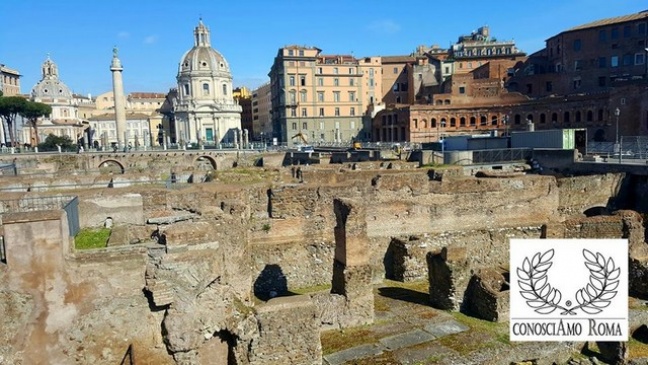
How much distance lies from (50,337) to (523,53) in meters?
66.6

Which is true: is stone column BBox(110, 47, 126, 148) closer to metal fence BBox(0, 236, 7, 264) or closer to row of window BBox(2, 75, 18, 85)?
metal fence BBox(0, 236, 7, 264)

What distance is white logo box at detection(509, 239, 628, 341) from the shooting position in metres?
8.28

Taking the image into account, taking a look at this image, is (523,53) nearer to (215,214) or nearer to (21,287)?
(215,214)

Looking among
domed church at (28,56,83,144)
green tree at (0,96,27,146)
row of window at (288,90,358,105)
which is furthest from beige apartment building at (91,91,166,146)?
row of window at (288,90,358,105)

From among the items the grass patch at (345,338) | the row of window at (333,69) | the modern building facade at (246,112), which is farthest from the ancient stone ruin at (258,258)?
the modern building facade at (246,112)

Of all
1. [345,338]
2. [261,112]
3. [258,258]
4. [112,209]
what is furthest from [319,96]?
[345,338]

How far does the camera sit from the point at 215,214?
10461 millimetres

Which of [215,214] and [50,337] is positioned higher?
[215,214]

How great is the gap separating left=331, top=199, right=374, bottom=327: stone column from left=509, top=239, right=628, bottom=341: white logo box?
3.89 meters

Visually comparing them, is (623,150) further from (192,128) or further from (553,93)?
(192,128)

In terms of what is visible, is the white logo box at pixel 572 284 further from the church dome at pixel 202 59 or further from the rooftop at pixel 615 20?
the church dome at pixel 202 59

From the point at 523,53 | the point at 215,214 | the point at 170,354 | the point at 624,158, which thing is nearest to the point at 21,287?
the point at 170,354

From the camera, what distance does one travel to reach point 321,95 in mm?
61969

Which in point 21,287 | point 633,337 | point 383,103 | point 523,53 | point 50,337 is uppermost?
point 523,53
